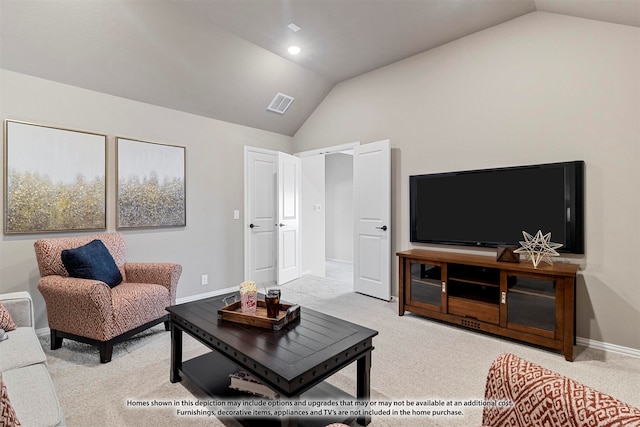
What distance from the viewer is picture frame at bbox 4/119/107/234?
267cm

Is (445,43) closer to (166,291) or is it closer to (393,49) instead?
(393,49)

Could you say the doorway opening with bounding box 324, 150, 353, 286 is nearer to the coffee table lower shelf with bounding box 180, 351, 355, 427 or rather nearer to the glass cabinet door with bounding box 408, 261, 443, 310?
the glass cabinet door with bounding box 408, 261, 443, 310

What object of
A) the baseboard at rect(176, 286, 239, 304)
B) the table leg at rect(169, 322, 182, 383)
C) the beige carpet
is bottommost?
the beige carpet

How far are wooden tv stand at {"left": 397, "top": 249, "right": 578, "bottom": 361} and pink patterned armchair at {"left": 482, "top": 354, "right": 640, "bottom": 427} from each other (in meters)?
1.69

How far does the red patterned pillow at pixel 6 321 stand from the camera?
179 centimetres

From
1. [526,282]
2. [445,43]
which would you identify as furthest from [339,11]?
[526,282]

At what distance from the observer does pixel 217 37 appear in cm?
318

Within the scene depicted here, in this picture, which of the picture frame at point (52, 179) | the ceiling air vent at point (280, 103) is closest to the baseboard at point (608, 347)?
the ceiling air vent at point (280, 103)

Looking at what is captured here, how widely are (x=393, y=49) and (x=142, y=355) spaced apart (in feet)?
12.7

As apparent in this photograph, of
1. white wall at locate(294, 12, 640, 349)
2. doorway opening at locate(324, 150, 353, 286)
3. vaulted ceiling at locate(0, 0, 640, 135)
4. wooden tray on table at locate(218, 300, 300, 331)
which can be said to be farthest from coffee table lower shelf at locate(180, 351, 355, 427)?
doorway opening at locate(324, 150, 353, 286)

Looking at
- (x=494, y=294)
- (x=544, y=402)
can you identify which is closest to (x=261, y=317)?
(x=544, y=402)

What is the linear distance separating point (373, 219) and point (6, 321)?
3.37m

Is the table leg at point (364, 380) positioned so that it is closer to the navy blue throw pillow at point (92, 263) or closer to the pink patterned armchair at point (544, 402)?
the pink patterned armchair at point (544, 402)

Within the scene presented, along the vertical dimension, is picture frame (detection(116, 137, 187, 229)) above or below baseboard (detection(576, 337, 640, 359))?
above
